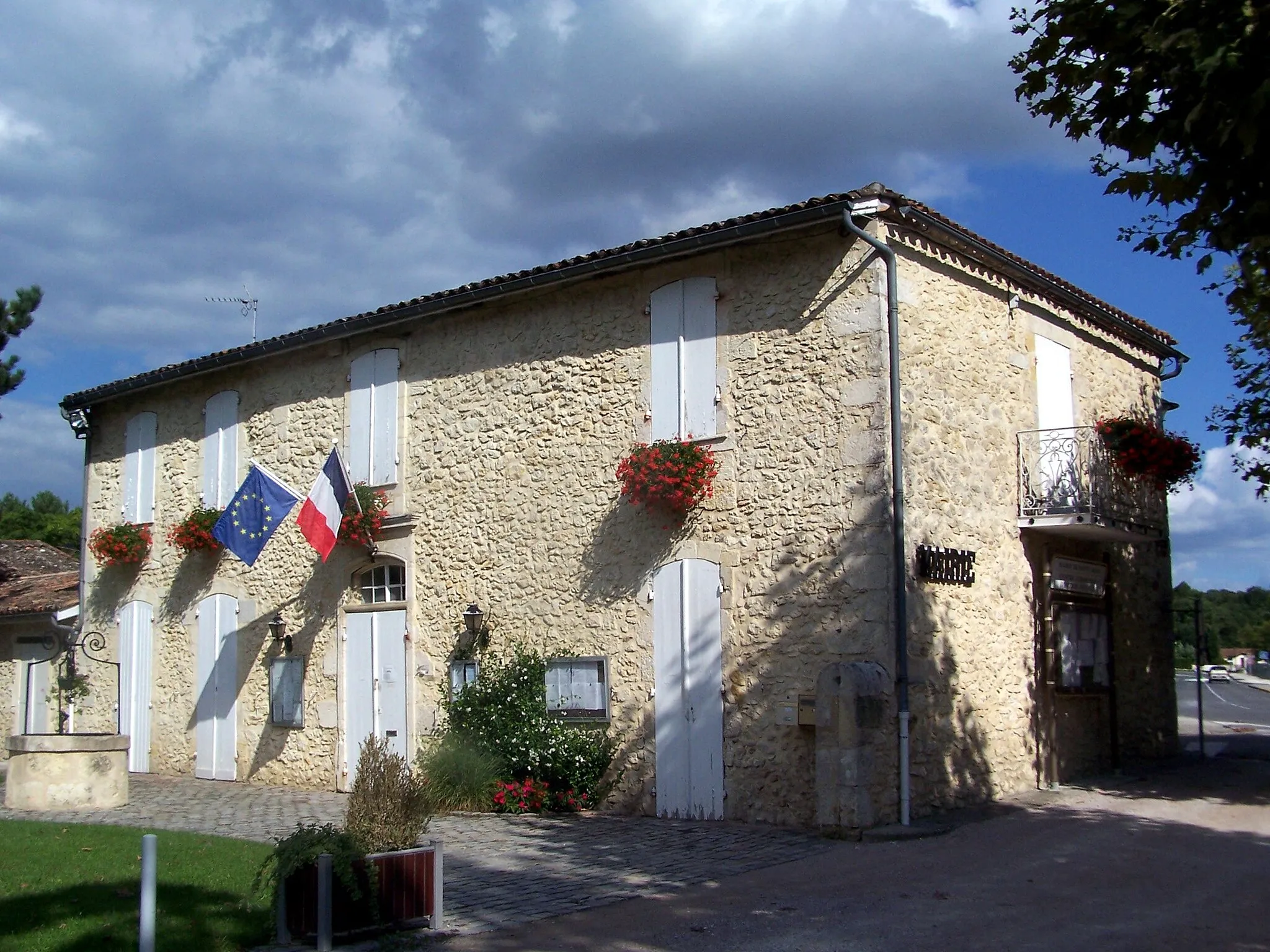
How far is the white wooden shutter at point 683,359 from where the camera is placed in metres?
11.2

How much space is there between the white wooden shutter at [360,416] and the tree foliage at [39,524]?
3316cm

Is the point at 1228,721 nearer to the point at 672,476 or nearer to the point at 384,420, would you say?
the point at 672,476

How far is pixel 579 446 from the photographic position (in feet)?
39.9

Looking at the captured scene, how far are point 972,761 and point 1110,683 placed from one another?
11.2 ft

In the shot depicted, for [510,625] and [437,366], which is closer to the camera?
[510,625]

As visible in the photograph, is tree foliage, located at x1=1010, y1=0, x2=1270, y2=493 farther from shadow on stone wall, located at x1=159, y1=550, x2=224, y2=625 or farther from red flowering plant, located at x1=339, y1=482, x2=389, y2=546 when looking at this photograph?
shadow on stone wall, located at x1=159, y1=550, x2=224, y2=625

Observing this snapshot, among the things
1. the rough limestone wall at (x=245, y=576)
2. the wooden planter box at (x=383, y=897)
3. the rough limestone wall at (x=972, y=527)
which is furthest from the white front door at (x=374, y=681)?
the wooden planter box at (x=383, y=897)

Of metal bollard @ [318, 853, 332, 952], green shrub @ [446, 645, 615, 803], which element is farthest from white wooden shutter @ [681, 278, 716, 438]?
metal bollard @ [318, 853, 332, 952]

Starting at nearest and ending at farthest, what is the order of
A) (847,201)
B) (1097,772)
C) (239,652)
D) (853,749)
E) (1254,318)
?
(1254,318) < (853,749) < (847,201) < (1097,772) < (239,652)

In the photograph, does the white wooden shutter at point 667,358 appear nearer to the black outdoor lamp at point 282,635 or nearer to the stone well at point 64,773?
the black outdoor lamp at point 282,635

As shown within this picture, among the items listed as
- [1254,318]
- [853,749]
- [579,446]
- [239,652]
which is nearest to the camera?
[1254,318]

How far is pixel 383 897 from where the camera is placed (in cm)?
643

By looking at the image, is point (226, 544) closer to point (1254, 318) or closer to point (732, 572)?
point (732, 572)

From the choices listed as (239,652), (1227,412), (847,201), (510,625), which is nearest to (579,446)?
(510,625)
